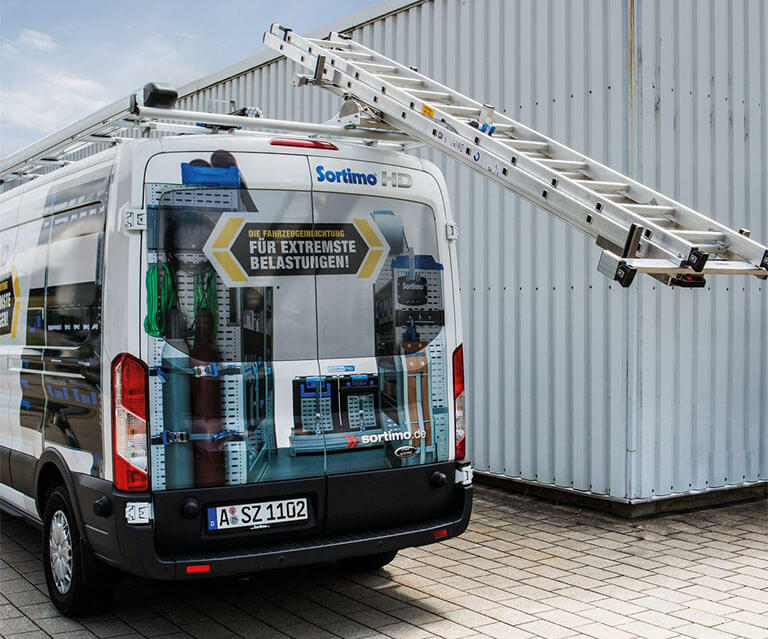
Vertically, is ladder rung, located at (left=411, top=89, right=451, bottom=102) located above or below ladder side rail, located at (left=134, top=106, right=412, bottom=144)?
above

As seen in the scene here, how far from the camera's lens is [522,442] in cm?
799

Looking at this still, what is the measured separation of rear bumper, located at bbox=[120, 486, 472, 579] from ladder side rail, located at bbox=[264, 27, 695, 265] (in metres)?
1.62

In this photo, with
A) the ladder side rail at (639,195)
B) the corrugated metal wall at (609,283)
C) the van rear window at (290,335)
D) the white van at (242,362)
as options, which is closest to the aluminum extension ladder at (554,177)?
the ladder side rail at (639,195)

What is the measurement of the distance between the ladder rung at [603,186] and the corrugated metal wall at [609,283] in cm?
187

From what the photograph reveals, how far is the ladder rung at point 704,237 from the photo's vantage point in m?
4.80

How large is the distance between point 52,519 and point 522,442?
4.09m

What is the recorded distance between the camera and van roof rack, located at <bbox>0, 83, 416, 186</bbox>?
513 cm

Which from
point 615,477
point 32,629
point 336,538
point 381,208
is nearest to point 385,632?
point 336,538

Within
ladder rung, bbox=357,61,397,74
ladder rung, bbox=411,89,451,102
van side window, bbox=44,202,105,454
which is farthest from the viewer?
ladder rung, bbox=357,61,397,74

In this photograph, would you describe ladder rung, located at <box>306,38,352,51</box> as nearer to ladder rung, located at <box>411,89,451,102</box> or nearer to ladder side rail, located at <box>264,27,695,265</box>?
ladder side rail, located at <box>264,27,695,265</box>

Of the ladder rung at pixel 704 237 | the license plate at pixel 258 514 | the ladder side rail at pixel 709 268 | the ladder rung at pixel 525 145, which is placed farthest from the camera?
the ladder rung at pixel 525 145

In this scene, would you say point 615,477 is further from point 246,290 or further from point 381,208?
point 246,290

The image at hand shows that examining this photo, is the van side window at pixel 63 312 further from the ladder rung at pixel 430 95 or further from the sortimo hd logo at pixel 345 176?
the ladder rung at pixel 430 95

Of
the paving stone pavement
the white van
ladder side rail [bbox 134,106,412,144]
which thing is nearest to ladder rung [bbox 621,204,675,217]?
the white van
